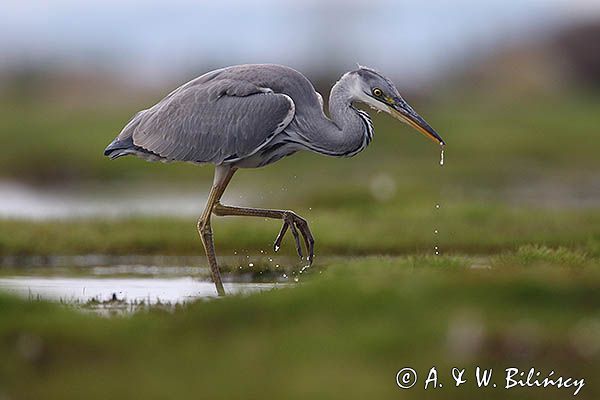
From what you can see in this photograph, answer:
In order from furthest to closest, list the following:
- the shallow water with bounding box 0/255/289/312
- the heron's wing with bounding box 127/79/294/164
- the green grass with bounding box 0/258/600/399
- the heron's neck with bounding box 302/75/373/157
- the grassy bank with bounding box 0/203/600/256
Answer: the grassy bank with bounding box 0/203/600/256
the heron's neck with bounding box 302/75/373/157
the heron's wing with bounding box 127/79/294/164
the shallow water with bounding box 0/255/289/312
the green grass with bounding box 0/258/600/399

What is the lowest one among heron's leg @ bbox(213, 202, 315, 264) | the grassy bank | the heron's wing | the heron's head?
the grassy bank

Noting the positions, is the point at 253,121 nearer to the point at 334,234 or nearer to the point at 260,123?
the point at 260,123

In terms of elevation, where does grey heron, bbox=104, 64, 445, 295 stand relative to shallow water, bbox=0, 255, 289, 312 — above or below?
above

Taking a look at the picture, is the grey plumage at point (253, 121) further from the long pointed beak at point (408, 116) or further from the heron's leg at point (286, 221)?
the heron's leg at point (286, 221)

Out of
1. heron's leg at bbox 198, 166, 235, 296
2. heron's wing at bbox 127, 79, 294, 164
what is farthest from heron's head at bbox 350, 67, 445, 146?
heron's leg at bbox 198, 166, 235, 296

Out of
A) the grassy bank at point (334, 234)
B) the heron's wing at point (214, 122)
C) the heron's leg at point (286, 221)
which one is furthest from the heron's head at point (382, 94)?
the grassy bank at point (334, 234)

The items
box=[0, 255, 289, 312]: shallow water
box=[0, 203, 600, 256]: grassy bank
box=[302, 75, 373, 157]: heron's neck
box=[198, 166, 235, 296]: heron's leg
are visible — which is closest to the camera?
box=[0, 255, 289, 312]: shallow water

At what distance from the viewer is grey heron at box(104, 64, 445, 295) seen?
10.4 metres

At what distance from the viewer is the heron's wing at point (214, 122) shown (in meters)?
10.3

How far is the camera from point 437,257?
10008mm

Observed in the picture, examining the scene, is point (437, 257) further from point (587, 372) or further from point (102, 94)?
point (102, 94)

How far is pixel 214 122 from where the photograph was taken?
416 inches

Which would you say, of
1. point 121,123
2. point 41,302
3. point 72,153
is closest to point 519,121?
point 121,123

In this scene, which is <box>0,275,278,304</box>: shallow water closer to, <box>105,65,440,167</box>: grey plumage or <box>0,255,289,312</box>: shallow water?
<box>0,255,289,312</box>: shallow water
